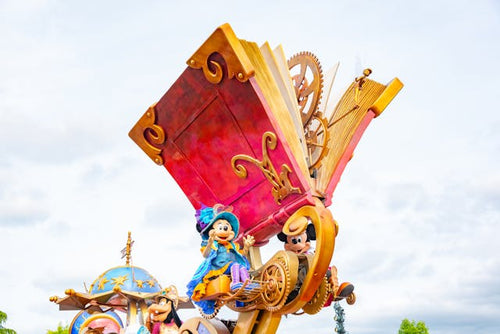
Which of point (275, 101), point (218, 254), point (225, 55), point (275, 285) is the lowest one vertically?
point (275, 285)

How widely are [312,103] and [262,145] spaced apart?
1196 mm

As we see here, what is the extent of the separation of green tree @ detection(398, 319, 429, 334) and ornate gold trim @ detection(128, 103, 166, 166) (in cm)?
1739

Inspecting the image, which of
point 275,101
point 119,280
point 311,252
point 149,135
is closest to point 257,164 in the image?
point 275,101

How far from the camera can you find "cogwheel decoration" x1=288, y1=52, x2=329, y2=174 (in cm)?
730

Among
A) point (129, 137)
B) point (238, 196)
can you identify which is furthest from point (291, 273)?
point (129, 137)

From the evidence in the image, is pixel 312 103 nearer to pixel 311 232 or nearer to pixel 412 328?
pixel 311 232

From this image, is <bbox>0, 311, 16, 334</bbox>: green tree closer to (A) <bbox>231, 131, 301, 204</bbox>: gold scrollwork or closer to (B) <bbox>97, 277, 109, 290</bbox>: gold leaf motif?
(B) <bbox>97, 277, 109, 290</bbox>: gold leaf motif

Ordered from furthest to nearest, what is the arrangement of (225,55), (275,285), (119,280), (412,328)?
1. (412,328)
2. (119,280)
3. (225,55)
4. (275,285)

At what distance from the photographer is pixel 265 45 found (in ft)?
24.8

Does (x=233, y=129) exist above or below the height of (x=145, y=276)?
below

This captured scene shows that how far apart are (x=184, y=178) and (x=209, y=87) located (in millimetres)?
1600

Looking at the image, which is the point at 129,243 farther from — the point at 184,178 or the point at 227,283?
the point at 227,283

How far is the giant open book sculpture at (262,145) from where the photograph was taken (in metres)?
6.55

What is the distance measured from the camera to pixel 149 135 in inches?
328
